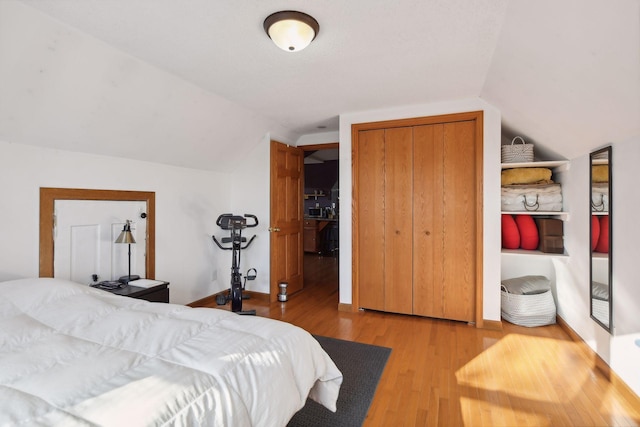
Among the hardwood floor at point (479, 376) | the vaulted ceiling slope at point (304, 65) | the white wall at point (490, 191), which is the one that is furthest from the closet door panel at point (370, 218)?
the white wall at point (490, 191)

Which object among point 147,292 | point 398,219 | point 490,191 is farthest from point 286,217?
point 490,191

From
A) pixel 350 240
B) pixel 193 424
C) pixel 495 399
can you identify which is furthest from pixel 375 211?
pixel 193 424

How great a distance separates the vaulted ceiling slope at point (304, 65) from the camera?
5.56 ft

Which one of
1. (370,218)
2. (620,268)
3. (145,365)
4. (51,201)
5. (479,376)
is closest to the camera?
(145,365)

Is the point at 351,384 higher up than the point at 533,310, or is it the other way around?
the point at 533,310

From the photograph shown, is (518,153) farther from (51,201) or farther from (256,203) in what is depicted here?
(51,201)

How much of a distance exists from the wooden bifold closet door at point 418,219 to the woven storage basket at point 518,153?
0.35 meters

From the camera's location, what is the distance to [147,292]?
2684 mm

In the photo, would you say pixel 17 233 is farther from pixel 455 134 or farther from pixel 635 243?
pixel 635 243

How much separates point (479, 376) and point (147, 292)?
2.69m

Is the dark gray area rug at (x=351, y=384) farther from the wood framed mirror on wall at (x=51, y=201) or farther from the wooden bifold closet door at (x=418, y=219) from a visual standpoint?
the wood framed mirror on wall at (x=51, y=201)

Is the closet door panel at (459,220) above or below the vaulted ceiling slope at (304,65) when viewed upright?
below

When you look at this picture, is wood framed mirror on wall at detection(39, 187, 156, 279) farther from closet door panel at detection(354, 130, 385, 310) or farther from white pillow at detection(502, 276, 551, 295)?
white pillow at detection(502, 276, 551, 295)

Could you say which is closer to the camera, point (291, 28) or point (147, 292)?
point (291, 28)
